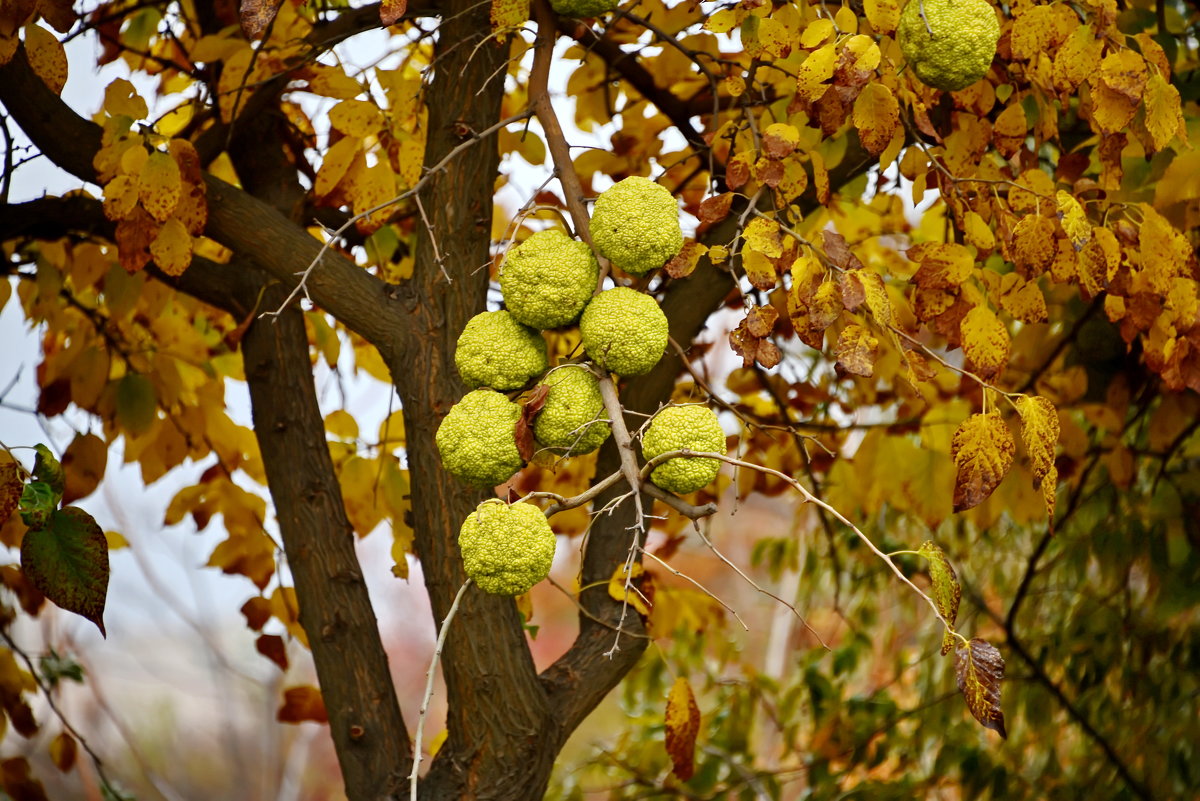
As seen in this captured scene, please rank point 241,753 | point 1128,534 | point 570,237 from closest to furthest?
point 570,237 → point 1128,534 → point 241,753

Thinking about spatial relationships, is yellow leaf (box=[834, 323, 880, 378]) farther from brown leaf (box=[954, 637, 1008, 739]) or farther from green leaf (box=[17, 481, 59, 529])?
green leaf (box=[17, 481, 59, 529])

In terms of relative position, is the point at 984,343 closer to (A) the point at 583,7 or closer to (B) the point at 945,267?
(B) the point at 945,267

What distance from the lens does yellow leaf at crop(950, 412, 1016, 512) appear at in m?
1.30

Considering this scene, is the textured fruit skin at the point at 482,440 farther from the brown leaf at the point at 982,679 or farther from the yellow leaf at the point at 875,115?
the yellow leaf at the point at 875,115

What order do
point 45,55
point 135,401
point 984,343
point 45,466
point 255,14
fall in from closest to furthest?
point 255,14, point 45,466, point 984,343, point 45,55, point 135,401

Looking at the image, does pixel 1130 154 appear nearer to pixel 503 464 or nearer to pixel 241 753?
pixel 503 464

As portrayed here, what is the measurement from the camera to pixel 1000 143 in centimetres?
167

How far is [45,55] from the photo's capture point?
5.22 ft

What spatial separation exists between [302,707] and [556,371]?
151cm

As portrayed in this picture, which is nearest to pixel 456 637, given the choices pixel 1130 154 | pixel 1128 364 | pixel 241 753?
pixel 1130 154

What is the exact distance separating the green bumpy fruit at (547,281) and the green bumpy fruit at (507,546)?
0.21 meters

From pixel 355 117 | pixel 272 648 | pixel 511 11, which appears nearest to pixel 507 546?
pixel 511 11

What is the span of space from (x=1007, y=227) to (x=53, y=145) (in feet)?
4.57

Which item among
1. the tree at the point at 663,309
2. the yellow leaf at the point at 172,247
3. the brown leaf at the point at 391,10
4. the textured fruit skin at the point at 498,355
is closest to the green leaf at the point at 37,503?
the tree at the point at 663,309
